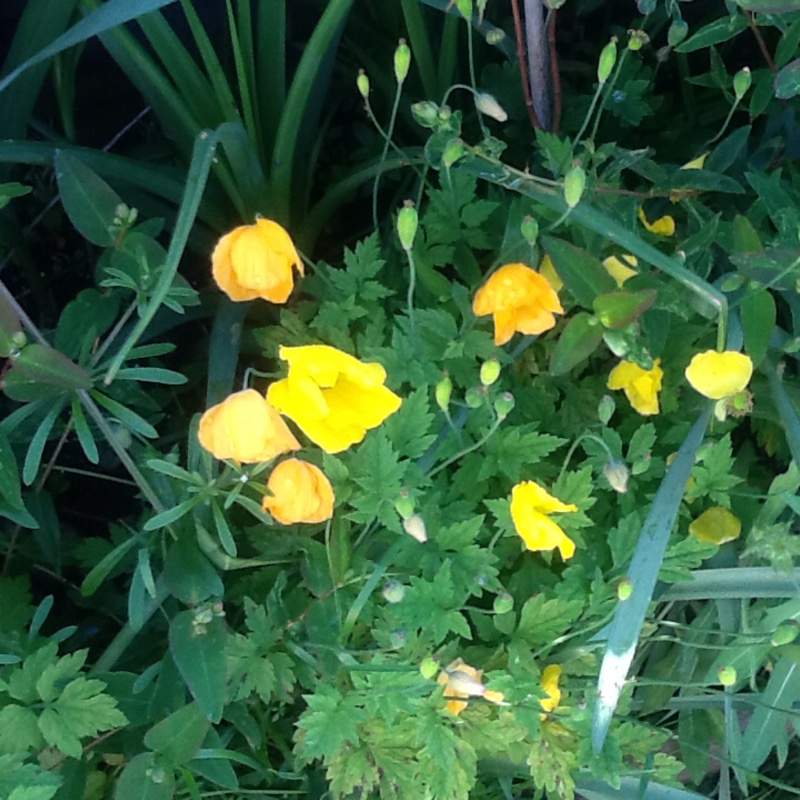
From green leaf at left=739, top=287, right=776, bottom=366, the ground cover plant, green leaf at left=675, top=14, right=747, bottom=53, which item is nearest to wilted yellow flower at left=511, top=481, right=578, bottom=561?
the ground cover plant

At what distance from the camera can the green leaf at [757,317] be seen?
0.68 m

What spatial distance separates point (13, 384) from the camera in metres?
0.67

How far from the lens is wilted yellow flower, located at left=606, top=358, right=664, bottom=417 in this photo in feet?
2.51

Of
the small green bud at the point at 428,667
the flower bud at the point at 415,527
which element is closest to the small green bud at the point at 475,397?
the flower bud at the point at 415,527

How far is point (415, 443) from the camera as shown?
2.41 ft

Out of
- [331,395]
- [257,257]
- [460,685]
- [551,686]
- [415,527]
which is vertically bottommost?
[551,686]

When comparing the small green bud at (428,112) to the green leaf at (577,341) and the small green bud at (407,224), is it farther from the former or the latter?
the green leaf at (577,341)

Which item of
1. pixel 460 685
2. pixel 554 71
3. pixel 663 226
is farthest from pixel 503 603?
pixel 554 71

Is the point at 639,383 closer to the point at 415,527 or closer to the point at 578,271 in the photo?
the point at 578,271

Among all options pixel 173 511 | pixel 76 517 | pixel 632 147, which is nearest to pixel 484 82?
pixel 632 147

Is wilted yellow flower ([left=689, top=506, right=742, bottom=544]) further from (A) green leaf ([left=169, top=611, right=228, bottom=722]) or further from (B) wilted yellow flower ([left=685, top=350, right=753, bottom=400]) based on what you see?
(A) green leaf ([left=169, top=611, right=228, bottom=722])

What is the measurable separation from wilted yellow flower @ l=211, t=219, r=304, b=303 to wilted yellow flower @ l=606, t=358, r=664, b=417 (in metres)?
0.32

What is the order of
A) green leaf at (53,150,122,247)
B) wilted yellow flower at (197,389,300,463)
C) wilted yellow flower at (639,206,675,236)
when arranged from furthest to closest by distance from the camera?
1. wilted yellow flower at (639,206,675,236)
2. green leaf at (53,150,122,247)
3. wilted yellow flower at (197,389,300,463)

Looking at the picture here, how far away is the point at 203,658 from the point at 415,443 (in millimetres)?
261
